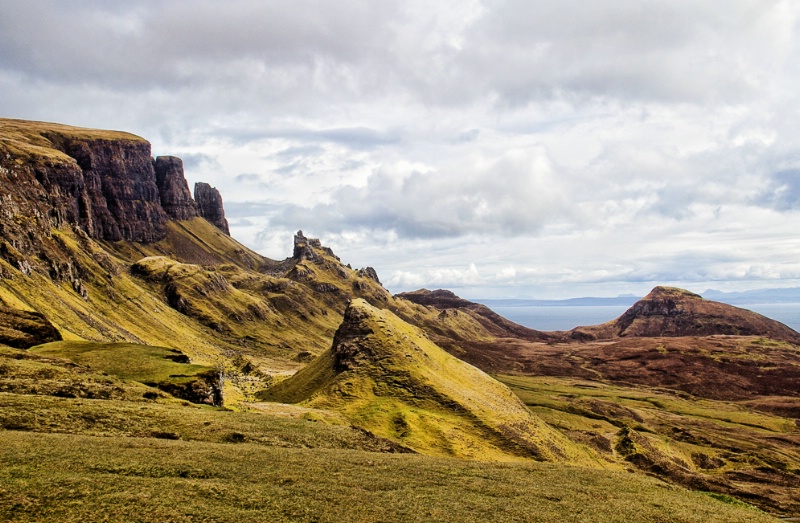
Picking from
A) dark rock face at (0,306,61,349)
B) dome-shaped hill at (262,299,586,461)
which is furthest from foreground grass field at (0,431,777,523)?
dark rock face at (0,306,61,349)

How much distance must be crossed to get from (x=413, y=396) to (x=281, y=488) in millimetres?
48187

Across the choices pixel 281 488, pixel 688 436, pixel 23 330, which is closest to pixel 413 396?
pixel 281 488

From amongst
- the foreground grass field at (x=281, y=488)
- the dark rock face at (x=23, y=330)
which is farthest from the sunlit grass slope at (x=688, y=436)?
the dark rock face at (x=23, y=330)

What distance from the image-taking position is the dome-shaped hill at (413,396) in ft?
233

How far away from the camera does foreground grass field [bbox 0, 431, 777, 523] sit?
28500mm

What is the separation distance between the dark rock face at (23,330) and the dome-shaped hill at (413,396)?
38.1 metres

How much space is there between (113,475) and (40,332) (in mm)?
56758

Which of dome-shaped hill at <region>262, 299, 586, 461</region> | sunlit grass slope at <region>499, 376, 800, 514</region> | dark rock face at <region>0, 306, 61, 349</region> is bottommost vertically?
sunlit grass slope at <region>499, 376, 800, 514</region>

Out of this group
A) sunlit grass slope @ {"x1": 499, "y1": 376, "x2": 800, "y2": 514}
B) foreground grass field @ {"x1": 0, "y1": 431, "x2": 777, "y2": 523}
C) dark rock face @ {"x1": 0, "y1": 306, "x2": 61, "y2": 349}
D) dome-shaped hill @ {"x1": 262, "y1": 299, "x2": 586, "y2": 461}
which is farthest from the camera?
sunlit grass slope @ {"x1": 499, "y1": 376, "x2": 800, "y2": 514}

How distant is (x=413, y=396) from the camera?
81.1 meters

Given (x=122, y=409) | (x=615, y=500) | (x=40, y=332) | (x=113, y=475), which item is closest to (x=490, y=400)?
(x=615, y=500)

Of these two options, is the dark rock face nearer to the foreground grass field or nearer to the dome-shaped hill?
the foreground grass field

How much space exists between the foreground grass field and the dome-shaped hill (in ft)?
74.8

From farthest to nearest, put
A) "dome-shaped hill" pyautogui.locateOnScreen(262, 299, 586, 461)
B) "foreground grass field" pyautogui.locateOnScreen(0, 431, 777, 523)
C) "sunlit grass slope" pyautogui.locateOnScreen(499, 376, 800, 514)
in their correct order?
"sunlit grass slope" pyautogui.locateOnScreen(499, 376, 800, 514)
"dome-shaped hill" pyautogui.locateOnScreen(262, 299, 586, 461)
"foreground grass field" pyautogui.locateOnScreen(0, 431, 777, 523)
